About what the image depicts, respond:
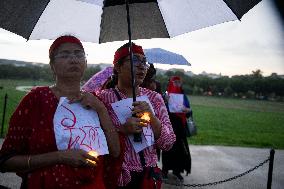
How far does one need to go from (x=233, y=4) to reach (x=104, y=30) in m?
1.16

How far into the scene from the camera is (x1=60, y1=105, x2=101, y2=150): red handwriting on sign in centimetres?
209

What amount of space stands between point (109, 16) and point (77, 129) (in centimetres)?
138

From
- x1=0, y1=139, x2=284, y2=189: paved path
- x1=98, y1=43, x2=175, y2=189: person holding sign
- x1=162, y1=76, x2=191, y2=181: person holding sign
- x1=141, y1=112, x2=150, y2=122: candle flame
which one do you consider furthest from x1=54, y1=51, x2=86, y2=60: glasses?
A: x1=162, y1=76, x2=191, y2=181: person holding sign

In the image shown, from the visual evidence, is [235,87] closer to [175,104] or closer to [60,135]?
[175,104]

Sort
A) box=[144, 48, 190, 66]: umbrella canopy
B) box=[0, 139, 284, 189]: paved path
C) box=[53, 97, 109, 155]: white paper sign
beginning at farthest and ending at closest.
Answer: box=[144, 48, 190, 66]: umbrella canopy → box=[0, 139, 284, 189]: paved path → box=[53, 97, 109, 155]: white paper sign

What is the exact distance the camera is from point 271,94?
76562mm

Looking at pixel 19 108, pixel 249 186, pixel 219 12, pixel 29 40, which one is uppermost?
pixel 219 12

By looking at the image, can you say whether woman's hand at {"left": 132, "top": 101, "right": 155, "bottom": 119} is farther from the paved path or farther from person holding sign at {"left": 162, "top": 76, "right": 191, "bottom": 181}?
person holding sign at {"left": 162, "top": 76, "right": 191, "bottom": 181}

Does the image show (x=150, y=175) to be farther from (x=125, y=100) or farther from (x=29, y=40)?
(x=29, y=40)

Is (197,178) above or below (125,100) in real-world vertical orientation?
below

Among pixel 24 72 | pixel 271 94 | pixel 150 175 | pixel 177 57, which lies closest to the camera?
pixel 150 175

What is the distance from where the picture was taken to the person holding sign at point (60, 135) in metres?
2.00

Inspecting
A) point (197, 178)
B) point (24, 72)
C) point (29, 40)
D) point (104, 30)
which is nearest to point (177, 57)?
point (197, 178)

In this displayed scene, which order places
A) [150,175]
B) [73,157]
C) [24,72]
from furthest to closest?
[24,72], [150,175], [73,157]
